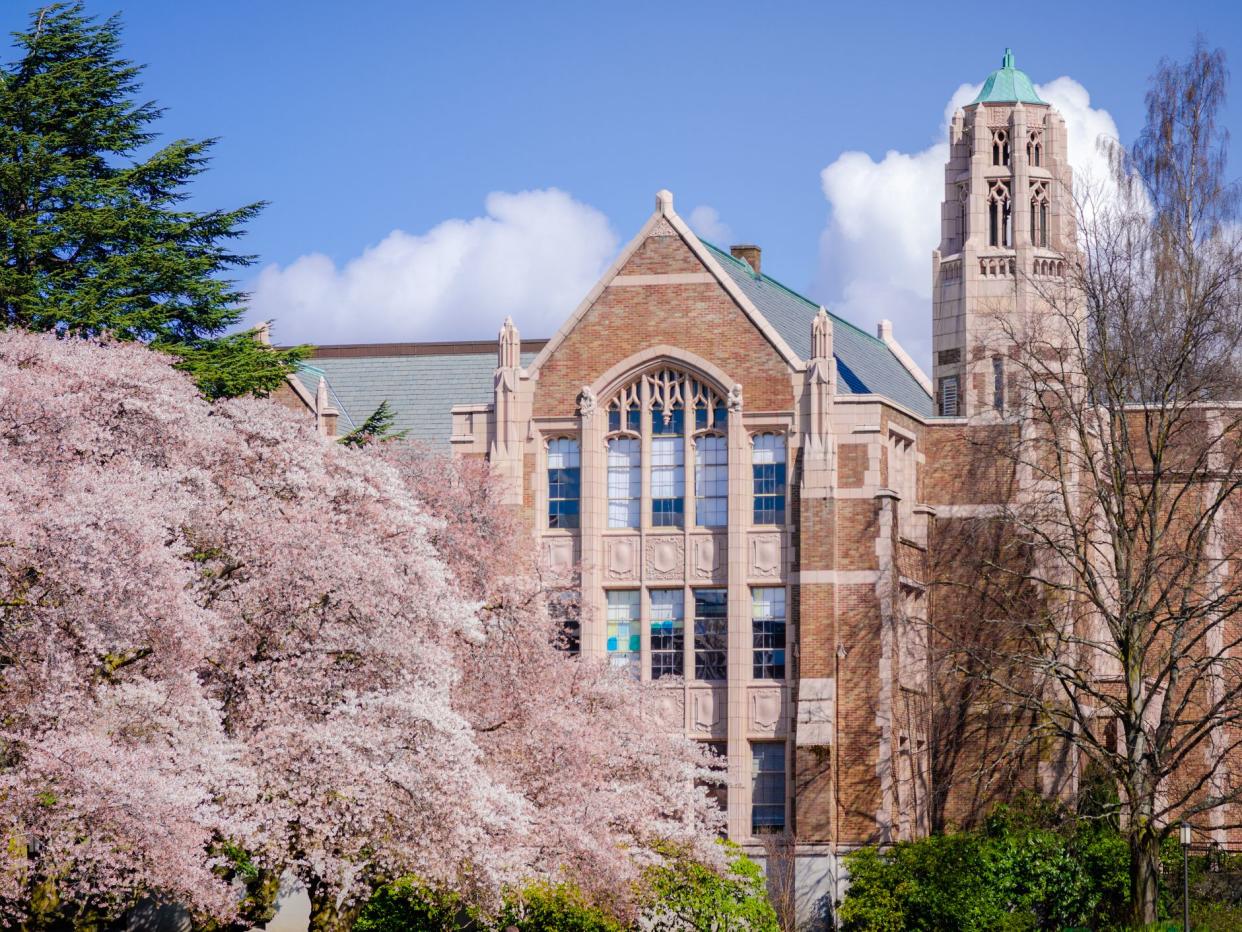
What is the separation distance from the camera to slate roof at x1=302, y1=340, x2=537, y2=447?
178ft

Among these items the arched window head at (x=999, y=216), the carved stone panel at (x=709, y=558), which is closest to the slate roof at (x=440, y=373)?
the arched window head at (x=999, y=216)

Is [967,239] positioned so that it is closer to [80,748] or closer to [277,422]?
[277,422]

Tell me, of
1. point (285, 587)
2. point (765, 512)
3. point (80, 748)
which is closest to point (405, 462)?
point (765, 512)

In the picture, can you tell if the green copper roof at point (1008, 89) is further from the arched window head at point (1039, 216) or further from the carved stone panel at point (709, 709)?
the carved stone panel at point (709, 709)

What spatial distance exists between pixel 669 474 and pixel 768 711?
5.52 metres

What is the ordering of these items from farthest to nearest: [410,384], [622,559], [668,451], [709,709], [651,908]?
1. [410,384]
2. [668,451]
3. [622,559]
4. [709,709]
5. [651,908]

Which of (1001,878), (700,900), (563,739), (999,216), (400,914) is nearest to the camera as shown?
(563,739)

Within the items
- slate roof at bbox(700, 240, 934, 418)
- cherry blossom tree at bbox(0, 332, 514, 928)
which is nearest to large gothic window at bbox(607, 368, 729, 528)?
slate roof at bbox(700, 240, 934, 418)

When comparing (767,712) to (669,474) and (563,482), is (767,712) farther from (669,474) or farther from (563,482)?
(563,482)

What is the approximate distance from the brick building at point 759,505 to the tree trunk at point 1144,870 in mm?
5990

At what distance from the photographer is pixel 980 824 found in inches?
1724

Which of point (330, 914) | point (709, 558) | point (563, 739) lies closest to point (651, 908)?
point (563, 739)

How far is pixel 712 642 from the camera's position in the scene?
43469 millimetres

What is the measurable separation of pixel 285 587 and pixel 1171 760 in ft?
64.0
